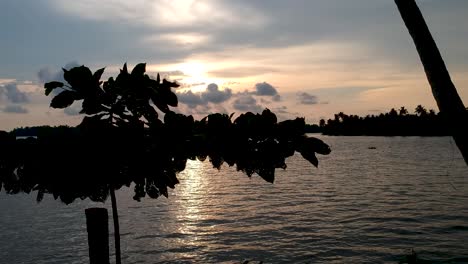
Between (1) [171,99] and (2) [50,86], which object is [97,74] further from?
(1) [171,99]

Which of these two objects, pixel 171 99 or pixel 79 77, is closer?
pixel 79 77

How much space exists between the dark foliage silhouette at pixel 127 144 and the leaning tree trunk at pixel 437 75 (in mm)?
2482

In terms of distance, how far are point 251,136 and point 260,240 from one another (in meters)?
23.3

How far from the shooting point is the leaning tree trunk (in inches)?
167

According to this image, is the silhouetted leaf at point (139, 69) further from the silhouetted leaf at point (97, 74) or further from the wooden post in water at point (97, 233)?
the wooden post in water at point (97, 233)

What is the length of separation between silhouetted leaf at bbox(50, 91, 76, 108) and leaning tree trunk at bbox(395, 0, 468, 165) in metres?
3.53

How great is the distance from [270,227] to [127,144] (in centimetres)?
2701

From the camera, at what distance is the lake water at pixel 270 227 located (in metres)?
22.2

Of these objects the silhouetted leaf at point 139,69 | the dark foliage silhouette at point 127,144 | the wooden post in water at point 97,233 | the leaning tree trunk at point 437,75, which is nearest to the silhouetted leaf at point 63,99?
the dark foliage silhouette at point 127,144

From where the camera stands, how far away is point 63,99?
10.4ft

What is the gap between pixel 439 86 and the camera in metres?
4.35

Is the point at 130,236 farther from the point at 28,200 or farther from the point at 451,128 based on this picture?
the point at 28,200

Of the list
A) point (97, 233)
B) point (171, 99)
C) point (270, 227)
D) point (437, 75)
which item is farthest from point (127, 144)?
point (270, 227)

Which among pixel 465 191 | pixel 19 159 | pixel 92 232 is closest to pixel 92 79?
pixel 19 159
